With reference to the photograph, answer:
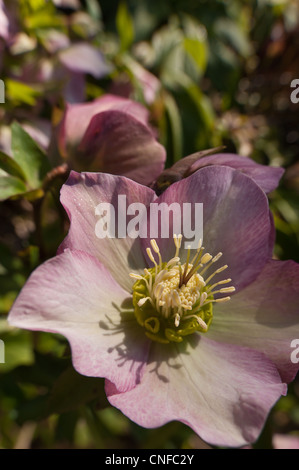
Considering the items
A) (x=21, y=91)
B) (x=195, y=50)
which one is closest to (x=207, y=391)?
(x=21, y=91)

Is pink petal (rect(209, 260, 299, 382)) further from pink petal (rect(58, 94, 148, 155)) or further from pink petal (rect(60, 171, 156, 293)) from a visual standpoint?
pink petal (rect(58, 94, 148, 155))

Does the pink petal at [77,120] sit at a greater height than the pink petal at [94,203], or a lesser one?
greater

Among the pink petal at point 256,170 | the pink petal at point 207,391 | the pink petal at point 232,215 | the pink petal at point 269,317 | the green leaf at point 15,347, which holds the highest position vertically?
the pink petal at point 256,170

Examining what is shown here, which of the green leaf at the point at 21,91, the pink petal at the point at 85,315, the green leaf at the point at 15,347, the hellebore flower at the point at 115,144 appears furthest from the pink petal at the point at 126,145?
the green leaf at the point at 15,347

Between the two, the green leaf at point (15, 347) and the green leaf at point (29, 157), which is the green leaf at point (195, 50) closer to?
the green leaf at point (29, 157)

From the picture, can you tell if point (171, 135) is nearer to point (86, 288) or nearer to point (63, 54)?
point (63, 54)

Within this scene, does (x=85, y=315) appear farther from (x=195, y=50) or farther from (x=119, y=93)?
(x=195, y=50)

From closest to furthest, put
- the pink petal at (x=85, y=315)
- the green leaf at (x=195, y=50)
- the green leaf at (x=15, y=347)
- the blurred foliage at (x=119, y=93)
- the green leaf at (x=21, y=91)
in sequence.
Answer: the pink petal at (x=85, y=315)
the blurred foliage at (x=119, y=93)
the green leaf at (x=21, y=91)
the green leaf at (x=15, y=347)
the green leaf at (x=195, y=50)

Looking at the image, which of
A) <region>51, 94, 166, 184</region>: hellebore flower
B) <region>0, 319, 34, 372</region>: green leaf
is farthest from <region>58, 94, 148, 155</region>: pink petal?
<region>0, 319, 34, 372</region>: green leaf
